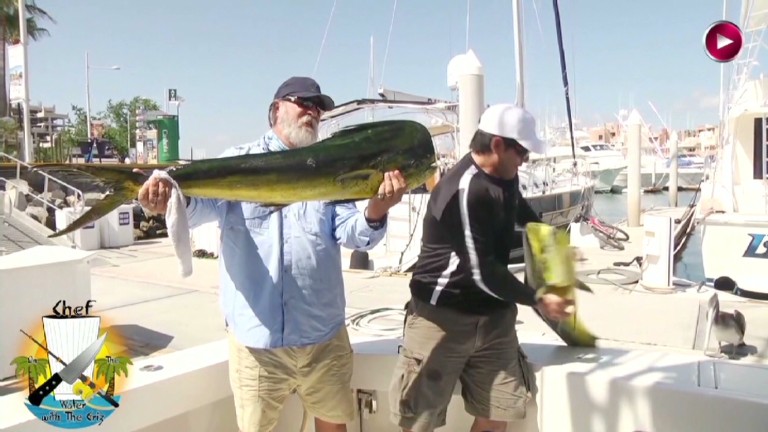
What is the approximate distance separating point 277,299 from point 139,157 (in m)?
25.3

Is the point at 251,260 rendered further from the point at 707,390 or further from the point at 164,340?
the point at 164,340

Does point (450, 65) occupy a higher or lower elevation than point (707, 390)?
higher

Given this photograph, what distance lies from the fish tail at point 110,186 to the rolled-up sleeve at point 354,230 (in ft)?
2.37

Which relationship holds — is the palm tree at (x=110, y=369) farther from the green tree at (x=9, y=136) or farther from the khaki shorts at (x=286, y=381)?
the green tree at (x=9, y=136)

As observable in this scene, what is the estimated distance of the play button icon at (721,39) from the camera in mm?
4727

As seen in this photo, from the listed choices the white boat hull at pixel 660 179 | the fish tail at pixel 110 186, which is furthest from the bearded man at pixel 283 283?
the white boat hull at pixel 660 179

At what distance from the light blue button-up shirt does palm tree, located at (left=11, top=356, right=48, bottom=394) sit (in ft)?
2.63

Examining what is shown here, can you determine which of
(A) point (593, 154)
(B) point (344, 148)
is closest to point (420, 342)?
(B) point (344, 148)

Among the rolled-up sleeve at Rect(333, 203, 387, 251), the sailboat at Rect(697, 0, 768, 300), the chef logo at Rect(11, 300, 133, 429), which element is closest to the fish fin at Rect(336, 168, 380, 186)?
the rolled-up sleeve at Rect(333, 203, 387, 251)

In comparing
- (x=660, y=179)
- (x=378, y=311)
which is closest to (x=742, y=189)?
(x=378, y=311)

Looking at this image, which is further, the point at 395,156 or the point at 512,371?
the point at 512,371

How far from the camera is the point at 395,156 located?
1731 millimetres

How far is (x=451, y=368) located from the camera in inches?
84.0

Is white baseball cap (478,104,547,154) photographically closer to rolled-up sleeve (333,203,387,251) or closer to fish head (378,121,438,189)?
fish head (378,121,438,189)
